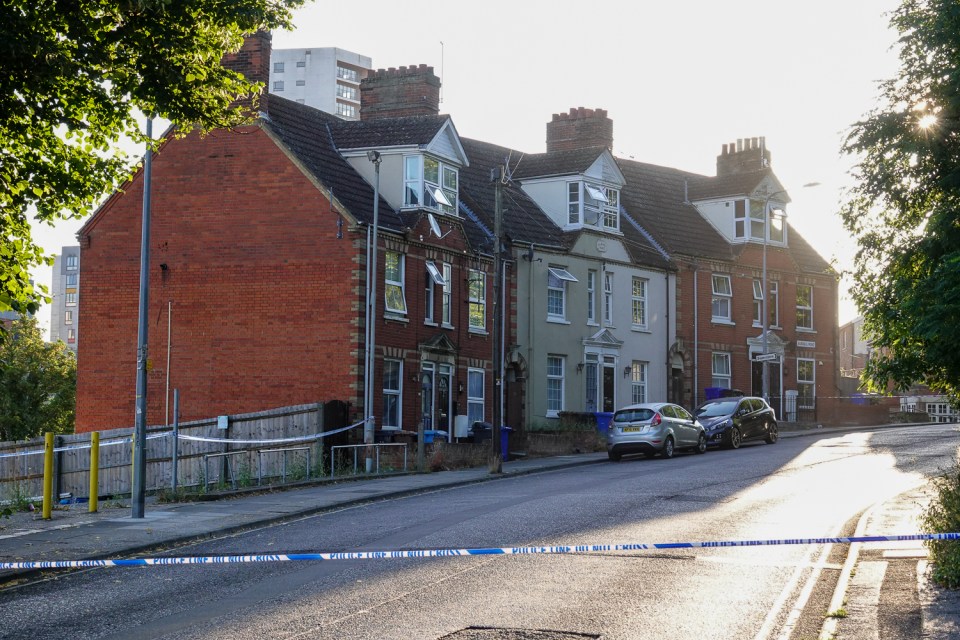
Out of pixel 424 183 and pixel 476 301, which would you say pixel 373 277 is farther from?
pixel 476 301

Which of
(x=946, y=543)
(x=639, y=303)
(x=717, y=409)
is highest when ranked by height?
(x=639, y=303)

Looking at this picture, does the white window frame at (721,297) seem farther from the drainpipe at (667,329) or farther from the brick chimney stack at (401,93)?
the brick chimney stack at (401,93)

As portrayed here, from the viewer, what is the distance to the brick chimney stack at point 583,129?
47.3 metres

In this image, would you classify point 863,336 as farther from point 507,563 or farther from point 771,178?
point 771,178

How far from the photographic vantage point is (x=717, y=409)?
38.1m

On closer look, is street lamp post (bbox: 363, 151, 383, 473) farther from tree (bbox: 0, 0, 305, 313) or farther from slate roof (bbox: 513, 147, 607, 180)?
tree (bbox: 0, 0, 305, 313)

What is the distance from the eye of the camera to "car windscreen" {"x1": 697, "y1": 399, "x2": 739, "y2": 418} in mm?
37781

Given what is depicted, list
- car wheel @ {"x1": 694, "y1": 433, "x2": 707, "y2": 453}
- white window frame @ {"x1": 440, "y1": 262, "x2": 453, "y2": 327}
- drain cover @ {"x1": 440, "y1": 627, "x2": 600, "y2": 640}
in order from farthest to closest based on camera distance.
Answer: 1. white window frame @ {"x1": 440, "y1": 262, "x2": 453, "y2": 327}
2. car wheel @ {"x1": 694, "y1": 433, "x2": 707, "y2": 453}
3. drain cover @ {"x1": 440, "y1": 627, "x2": 600, "y2": 640}

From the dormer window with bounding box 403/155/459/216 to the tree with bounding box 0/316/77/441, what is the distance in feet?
81.5

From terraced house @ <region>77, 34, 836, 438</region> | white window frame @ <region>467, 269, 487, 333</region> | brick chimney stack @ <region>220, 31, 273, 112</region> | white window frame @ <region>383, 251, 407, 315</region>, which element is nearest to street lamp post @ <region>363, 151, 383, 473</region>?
terraced house @ <region>77, 34, 836, 438</region>

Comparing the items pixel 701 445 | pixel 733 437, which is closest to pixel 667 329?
pixel 733 437

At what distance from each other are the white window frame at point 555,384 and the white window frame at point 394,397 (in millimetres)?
7889

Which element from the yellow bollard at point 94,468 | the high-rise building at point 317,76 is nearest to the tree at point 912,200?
the yellow bollard at point 94,468

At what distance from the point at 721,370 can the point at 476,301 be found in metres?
15.1
